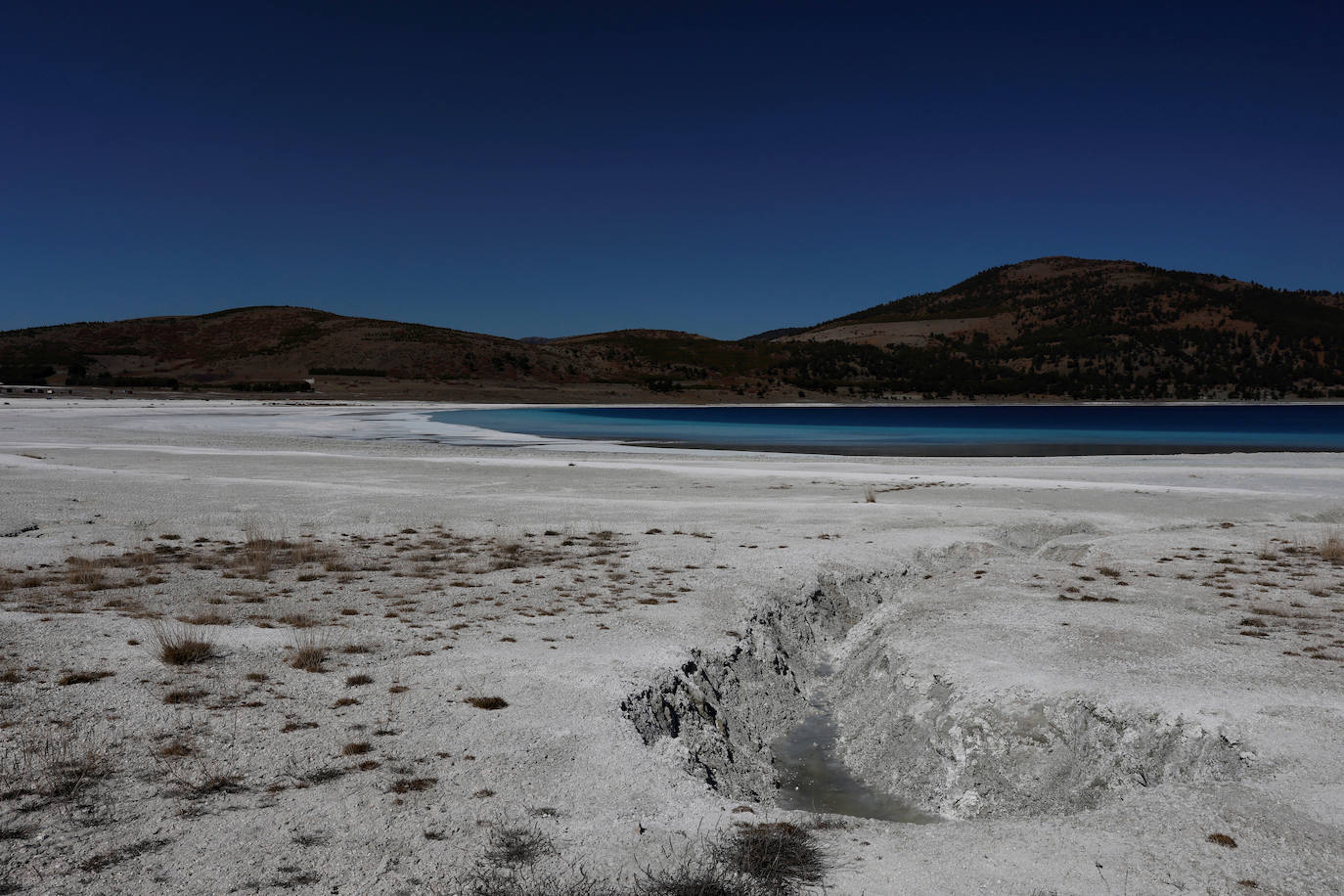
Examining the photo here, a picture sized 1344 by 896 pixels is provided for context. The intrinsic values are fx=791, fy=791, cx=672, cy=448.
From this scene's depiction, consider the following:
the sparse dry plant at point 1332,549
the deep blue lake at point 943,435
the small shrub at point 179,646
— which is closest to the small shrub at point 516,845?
the small shrub at point 179,646

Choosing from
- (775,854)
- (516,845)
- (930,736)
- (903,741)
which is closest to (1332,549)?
(930,736)

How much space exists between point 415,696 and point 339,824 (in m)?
Answer: 2.45

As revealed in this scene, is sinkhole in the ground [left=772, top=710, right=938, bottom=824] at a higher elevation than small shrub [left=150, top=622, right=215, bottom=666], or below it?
below

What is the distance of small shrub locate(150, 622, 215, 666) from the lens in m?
8.70

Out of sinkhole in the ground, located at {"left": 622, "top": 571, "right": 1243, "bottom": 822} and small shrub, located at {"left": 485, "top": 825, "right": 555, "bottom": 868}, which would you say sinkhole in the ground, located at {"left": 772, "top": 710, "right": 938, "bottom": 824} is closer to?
sinkhole in the ground, located at {"left": 622, "top": 571, "right": 1243, "bottom": 822}

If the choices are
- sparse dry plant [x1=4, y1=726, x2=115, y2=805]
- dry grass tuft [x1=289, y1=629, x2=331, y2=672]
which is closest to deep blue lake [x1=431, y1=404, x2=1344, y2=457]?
dry grass tuft [x1=289, y1=629, x2=331, y2=672]

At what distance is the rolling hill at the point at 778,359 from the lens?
13850 cm

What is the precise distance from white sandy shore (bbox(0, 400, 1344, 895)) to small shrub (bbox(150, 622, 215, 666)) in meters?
0.24

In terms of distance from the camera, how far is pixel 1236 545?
639 inches

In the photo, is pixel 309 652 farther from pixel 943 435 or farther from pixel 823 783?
pixel 943 435

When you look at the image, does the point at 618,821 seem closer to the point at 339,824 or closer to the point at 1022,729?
the point at 339,824

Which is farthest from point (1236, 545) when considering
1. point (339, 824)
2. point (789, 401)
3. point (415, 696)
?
point (789, 401)

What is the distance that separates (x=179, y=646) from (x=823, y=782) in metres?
7.21

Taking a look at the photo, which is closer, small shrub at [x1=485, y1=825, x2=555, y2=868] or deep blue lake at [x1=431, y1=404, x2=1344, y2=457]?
small shrub at [x1=485, y1=825, x2=555, y2=868]
